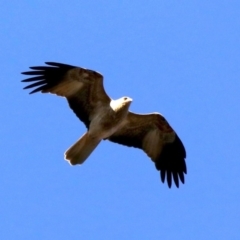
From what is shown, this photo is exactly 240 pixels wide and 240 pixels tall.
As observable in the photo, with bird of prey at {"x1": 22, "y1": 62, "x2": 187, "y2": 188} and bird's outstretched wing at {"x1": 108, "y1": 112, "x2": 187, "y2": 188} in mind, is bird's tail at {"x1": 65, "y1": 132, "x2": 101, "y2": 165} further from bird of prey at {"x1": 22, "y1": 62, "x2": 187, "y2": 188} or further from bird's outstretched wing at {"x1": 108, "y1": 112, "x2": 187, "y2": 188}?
bird's outstretched wing at {"x1": 108, "y1": 112, "x2": 187, "y2": 188}

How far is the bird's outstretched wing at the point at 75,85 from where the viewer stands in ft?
56.3

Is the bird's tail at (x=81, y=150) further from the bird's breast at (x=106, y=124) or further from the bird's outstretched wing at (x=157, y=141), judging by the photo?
the bird's outstretched wing at (x=157, y=141)

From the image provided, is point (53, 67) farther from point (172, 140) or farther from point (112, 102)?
point (172, 140)

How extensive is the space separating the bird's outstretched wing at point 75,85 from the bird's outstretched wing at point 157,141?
0.83 m

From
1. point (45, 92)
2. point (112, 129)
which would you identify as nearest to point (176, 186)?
point (112, 129)

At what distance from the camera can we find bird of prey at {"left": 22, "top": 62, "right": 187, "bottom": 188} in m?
17.2

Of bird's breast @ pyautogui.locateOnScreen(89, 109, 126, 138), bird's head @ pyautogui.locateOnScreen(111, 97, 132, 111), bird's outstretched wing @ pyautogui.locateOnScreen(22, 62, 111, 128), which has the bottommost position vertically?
bird's breast @ pyautogui.locateOnScreen(89, 109, 126, 138)

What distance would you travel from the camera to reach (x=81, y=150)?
17.2 meters

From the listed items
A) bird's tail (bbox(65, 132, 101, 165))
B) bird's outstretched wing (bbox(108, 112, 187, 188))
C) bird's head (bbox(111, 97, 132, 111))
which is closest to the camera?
bird's head (bbox(111, 97, 132, 111))

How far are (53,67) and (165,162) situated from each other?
3167 millimetres

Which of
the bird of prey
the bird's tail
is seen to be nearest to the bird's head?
the bird of prey

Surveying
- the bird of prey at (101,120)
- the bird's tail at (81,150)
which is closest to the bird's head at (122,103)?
the bird of prey at (101,120)

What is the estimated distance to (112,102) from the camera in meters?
17.4

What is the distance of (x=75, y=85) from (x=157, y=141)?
2.20 meters
